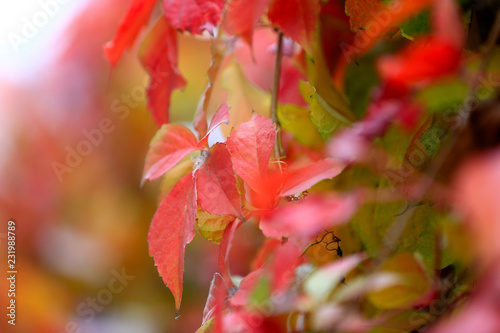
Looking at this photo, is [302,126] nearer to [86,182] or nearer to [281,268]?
[281,268]

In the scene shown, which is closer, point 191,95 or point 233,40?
point 233,40

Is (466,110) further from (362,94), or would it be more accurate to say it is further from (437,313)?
(362,94)

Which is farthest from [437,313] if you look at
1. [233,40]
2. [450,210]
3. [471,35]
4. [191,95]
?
[191,95]

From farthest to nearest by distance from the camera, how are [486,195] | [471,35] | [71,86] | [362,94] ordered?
[71,86], [362,94], [471,35], [486,195]

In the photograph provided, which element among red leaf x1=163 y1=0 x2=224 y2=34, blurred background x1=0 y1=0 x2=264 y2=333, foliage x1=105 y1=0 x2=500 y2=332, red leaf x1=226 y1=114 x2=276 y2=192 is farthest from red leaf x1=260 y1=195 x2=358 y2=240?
blurred background x1=0 y1=0 x2=264 y2=333

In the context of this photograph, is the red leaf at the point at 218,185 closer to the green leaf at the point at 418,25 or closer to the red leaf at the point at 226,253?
the red leaf at the point at 226,253

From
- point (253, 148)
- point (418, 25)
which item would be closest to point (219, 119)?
point (253, 148)
